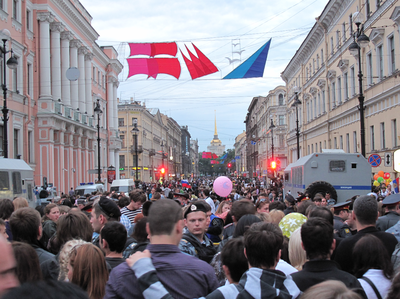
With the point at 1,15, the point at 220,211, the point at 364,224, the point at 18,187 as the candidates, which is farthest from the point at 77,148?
the point at 364,224

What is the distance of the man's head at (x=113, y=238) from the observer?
480 cm

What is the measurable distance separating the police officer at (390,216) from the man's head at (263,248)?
14.5 ft

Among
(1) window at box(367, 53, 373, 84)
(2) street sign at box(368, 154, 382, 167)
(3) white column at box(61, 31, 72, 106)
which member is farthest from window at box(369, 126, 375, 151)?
(3) white column at box(61, 31, 72, 106)

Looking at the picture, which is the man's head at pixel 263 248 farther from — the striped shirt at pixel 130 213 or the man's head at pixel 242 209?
the striped shirt at pixel 130 213

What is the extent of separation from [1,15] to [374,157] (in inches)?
921

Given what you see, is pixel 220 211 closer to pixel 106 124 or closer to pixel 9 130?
pixel 9 130

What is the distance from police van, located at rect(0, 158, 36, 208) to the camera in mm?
20594

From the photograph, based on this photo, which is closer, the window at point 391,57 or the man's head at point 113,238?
the man's head at point 113,238

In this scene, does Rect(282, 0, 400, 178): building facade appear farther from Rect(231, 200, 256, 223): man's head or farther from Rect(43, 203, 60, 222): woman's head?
Rect(43, 203, 60, 222): woman's head

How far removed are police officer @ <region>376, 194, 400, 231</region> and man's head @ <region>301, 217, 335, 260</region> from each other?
3627 millimetres

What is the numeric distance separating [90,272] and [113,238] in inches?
41.5

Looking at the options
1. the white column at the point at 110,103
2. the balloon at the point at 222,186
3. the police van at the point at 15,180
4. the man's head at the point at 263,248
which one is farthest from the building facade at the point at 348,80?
the white column at the point at 110,103

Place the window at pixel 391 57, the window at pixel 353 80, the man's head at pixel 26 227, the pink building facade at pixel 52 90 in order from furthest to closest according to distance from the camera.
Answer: the window at pixel 353 80, the pink building facade at pixel 52 90, the window at pixel 391 57, the man's head at pixel 26 227

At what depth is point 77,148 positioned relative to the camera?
43.6 metres
